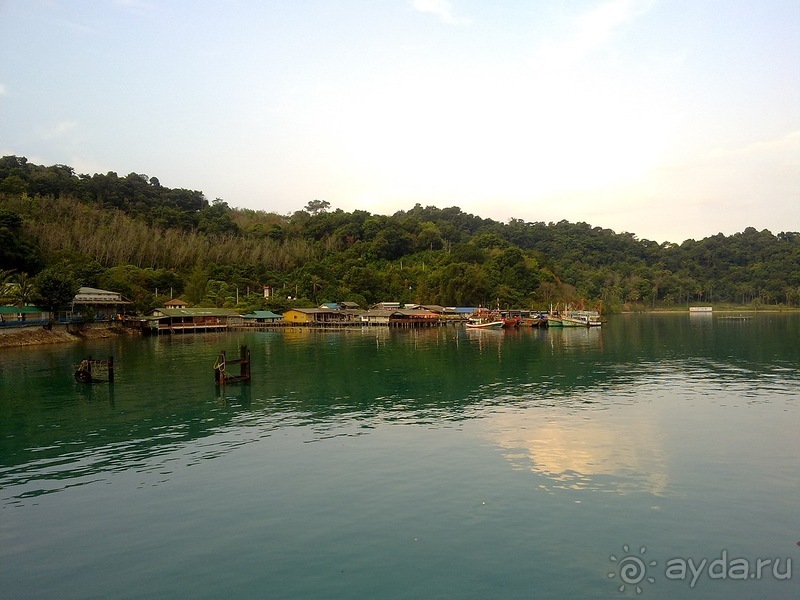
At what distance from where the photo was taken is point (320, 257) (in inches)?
5133

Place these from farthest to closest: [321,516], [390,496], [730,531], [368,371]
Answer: [368,371]
[390,496]
[321,516]
[730,531]

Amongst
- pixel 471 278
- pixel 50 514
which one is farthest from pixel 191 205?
pixel 50 514

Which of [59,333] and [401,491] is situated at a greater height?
[59,333]

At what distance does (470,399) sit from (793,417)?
13443mm

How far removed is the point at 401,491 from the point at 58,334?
5851 centimetres

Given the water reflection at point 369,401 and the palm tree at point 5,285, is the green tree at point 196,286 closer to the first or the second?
the palm tree at point 5,285

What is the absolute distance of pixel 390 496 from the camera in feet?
48.3

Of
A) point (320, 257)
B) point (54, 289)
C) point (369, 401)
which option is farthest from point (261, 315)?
point (369, 401)

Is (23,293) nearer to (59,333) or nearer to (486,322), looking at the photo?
(59,333)

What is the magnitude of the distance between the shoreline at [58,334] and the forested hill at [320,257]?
3.62 metres

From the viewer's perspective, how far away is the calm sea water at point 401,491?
35.3 ft


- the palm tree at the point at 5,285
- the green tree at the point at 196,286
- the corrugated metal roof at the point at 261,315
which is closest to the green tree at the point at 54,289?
the palm tree at the point at 5,285

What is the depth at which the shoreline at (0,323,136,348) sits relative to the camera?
54.4 metres

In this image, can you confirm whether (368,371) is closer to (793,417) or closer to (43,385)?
(43,385)
